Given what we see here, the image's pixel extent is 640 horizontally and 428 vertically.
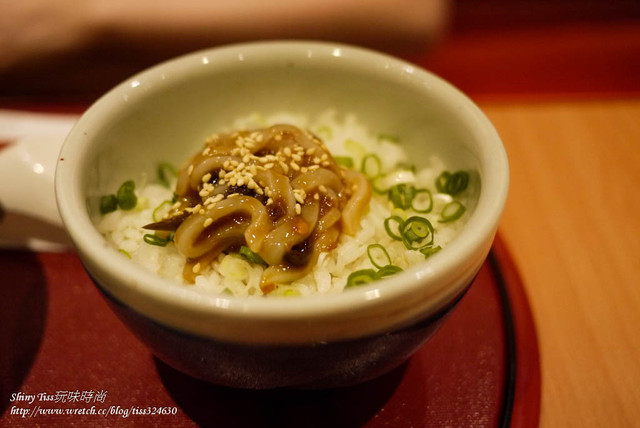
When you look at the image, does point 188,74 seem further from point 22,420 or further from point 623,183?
point 623,183

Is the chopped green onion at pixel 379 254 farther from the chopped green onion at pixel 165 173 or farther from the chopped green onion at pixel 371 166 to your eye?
the chopped green onion at pixel 165 173

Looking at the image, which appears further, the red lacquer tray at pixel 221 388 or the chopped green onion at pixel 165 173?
the chopped green onion at pixel 165 173

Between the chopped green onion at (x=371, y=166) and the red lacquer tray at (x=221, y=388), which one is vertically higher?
the chopped green onion at (x=371, y=166)

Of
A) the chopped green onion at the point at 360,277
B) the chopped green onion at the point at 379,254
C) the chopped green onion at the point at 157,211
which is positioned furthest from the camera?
the chopped green onion at the point at 157,211

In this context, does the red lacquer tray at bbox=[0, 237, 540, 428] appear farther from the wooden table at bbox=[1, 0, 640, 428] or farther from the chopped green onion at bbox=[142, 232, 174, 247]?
the chopped green onion at bbox=[142, 232, 174, 247]

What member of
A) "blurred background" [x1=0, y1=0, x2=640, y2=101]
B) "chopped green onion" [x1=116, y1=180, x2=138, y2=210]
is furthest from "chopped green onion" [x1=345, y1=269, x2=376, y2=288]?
"blurred background" [x1=0, y1=0, x2=640, y2=101]

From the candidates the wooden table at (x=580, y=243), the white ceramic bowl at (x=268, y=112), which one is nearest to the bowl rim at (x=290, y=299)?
the white ceramic bowl at (x=268, y=112)

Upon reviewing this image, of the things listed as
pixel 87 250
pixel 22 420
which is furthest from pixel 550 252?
pixel 22 420
